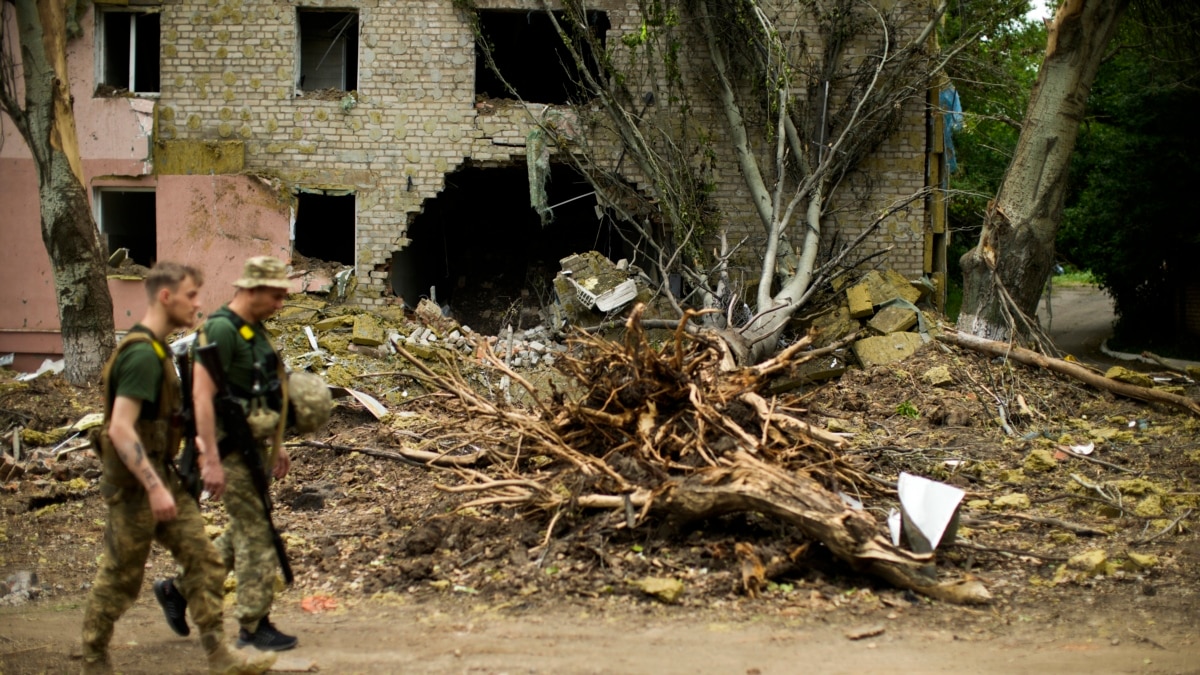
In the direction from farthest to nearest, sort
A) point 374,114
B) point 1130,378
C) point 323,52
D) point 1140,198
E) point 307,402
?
1. point 1140,198
2. point 323,52
3. point 374,114
4. point 1130,378
5. point 307,402

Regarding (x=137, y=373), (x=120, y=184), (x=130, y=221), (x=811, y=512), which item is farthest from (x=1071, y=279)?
(x=137, y=373)

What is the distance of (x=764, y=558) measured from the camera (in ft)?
17.7

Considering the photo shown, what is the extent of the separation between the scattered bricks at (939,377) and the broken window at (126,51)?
445 inches

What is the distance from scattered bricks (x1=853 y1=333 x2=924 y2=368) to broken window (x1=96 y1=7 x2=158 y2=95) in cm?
1057

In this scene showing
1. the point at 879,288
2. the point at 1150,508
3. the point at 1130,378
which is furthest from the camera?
the point at 879,288

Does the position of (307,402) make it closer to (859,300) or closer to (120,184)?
(859,300)

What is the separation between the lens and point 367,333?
12672 mm

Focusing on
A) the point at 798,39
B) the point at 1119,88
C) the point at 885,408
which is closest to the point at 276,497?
the point at 885,408

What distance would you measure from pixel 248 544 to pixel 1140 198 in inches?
793

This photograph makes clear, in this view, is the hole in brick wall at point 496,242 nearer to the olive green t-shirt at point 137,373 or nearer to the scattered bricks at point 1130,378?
the scattered bricks at point 1130,378

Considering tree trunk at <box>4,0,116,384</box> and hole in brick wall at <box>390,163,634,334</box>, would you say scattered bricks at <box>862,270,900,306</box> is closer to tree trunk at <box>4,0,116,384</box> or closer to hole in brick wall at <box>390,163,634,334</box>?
hole in brick wall at <box>390,163,634,334</box>

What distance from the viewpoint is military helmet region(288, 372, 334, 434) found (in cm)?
451

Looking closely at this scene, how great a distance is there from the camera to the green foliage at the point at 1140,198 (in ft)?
62.3

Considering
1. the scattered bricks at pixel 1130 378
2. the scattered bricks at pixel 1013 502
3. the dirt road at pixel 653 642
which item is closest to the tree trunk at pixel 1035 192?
the scattered bricks at pixel 1130 378
